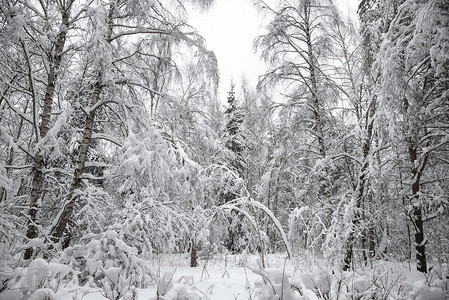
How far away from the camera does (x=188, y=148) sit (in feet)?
17.0

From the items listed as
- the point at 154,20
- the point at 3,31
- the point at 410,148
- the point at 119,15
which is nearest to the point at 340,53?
the point at 410,148

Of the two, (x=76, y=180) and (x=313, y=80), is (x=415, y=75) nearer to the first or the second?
(x=313, y=80)

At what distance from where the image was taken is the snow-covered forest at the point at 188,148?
2879 millimetres

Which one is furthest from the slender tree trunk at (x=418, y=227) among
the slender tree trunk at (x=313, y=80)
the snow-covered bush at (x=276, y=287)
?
the snow-covered bush at (x=276, y=287)

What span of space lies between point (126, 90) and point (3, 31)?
2572mm

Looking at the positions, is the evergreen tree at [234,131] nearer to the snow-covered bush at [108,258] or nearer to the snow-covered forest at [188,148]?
the snow-covered forest at [188,148]

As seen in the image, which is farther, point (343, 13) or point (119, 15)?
point (343, 13)

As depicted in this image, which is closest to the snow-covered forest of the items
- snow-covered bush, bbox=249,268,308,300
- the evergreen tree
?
snow-covered bush, bbox=249,268,308,300

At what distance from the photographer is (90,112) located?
453 centimetres

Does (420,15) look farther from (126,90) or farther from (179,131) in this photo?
(126,90)

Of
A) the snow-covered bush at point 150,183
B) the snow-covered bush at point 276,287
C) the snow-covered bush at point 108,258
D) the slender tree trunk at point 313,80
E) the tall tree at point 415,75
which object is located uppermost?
the slender tree trunk at point 313,80

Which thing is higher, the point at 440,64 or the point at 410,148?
the point at 440,64

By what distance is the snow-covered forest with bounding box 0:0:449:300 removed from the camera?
2.88 metres

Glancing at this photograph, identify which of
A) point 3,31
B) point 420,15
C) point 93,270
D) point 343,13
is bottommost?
point 93,270
